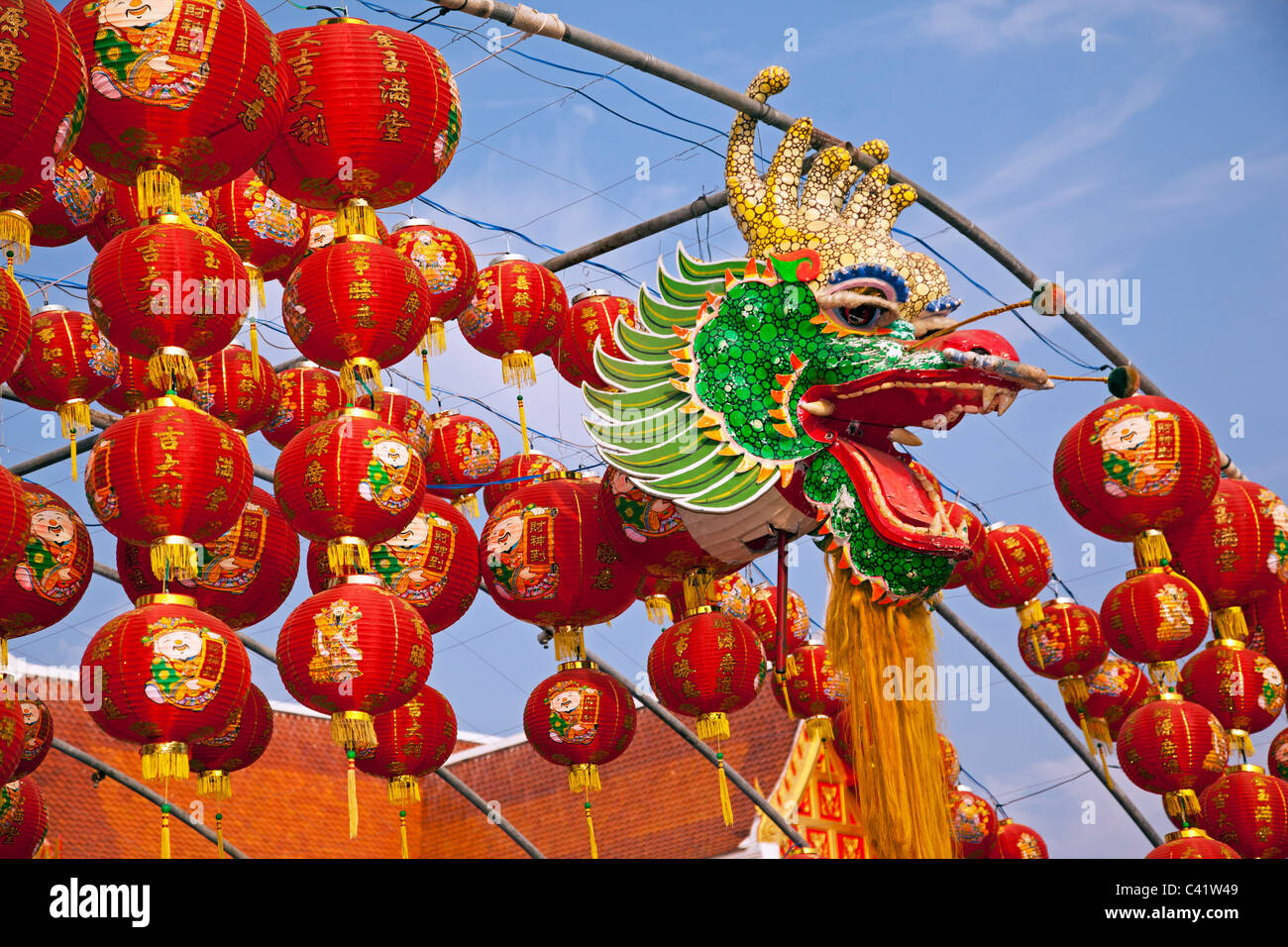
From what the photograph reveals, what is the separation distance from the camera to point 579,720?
729cm

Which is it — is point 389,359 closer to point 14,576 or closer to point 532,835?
point 14,576

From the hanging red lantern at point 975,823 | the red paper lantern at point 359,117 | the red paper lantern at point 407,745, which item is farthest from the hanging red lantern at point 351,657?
the hanging red lantern at point 975,823

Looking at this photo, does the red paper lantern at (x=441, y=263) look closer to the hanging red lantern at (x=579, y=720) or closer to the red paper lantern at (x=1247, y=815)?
the hanging red lantern at (x=579, y=720)

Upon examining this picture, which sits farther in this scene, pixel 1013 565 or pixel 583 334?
pixel 1013 565

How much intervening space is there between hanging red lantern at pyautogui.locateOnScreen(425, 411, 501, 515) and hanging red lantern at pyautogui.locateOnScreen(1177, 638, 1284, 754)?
14.6 feet

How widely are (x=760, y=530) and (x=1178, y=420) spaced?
3.03 metres

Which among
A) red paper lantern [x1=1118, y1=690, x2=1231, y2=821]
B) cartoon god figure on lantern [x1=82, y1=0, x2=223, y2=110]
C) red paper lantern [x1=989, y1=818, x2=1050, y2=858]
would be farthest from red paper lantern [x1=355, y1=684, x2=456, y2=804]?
red paper lantern [x1=989, y1=818, x2=1050, y2=858]

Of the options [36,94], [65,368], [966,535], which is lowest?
[966,535]

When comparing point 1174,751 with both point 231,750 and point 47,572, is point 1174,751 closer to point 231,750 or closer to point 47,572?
point 231,750

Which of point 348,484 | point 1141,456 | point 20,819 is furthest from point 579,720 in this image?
point 1141,456

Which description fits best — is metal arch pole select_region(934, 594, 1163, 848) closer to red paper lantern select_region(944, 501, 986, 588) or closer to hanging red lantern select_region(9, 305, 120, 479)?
red paper lantern select_region(944, 501, 986, 588)

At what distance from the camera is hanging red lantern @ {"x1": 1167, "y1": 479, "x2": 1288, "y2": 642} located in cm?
940

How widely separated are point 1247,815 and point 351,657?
552 cm

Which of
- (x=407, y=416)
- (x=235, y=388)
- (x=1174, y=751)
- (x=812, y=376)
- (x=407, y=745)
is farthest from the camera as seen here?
(x=1174, y=751)
